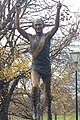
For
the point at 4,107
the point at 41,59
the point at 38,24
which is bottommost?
the point at 4,107

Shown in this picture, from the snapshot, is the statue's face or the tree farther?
the tree

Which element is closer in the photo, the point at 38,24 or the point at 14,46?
the point at 38,24

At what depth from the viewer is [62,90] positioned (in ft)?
64.0

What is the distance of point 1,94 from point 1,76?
1.99 meters

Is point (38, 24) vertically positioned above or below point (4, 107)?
above

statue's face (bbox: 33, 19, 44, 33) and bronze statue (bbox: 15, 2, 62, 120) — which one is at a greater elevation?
statue's face (bbox: 33, 19, 44, 33)

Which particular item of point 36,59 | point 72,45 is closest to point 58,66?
point 72,45

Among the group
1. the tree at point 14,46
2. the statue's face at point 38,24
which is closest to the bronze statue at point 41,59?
the statue's face at point 38,24

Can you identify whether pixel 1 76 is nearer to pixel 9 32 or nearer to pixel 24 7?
pixel 9 32

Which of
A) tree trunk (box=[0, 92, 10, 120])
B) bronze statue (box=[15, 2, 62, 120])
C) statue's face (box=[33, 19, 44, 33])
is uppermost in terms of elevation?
statue's face (box=[33, 19, 44, 33])

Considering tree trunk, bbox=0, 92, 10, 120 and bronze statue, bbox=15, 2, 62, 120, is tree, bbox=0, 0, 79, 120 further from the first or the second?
bronze statue, bbox=15, 2, 62, 120

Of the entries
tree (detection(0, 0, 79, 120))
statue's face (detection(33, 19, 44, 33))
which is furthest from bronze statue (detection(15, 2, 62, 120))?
tree (detection(0, 0, 79, 120))

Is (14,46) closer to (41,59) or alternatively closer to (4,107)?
(4,107)

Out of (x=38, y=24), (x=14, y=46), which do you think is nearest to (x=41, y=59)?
(x=38, y=24)
